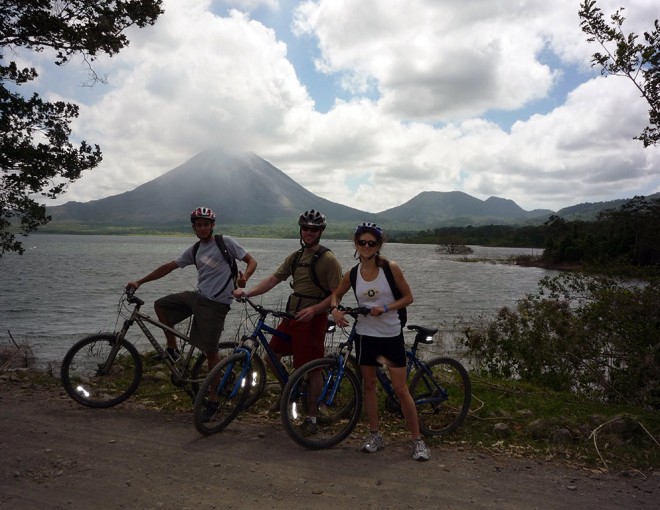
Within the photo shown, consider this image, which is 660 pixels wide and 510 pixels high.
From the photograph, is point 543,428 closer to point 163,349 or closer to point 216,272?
point 216,272

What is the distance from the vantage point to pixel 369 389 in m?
5.02

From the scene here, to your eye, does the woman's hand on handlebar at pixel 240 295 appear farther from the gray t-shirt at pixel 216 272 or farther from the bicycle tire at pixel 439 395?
the bicycle tire at pixel 439 395

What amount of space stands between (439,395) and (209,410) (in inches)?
105

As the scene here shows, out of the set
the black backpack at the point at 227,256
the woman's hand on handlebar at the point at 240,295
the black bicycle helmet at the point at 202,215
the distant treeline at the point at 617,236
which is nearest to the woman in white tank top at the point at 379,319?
the woman's hand on handlebar at the point at 240,295

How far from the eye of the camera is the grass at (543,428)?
16.4 ft

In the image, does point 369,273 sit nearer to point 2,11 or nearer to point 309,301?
point 309,301

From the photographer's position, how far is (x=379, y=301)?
4.80 metres

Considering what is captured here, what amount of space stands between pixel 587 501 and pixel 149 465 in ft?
12.7

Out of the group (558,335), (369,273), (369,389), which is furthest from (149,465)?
(558,335)

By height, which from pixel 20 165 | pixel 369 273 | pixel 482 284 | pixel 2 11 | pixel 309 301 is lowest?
pixel 482 284

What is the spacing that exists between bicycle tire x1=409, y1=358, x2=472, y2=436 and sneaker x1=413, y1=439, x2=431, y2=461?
0.53 metres

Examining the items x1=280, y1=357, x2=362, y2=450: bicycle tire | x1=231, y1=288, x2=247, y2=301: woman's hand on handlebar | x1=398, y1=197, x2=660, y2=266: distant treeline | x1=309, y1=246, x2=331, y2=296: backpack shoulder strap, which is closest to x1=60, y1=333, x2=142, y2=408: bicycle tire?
x1=231, y1=288, x2=247, y2=301: woman's hand on handlebar

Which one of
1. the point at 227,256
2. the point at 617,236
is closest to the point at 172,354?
the point at 227,256

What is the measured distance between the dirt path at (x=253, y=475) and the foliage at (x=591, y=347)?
5314 mm
